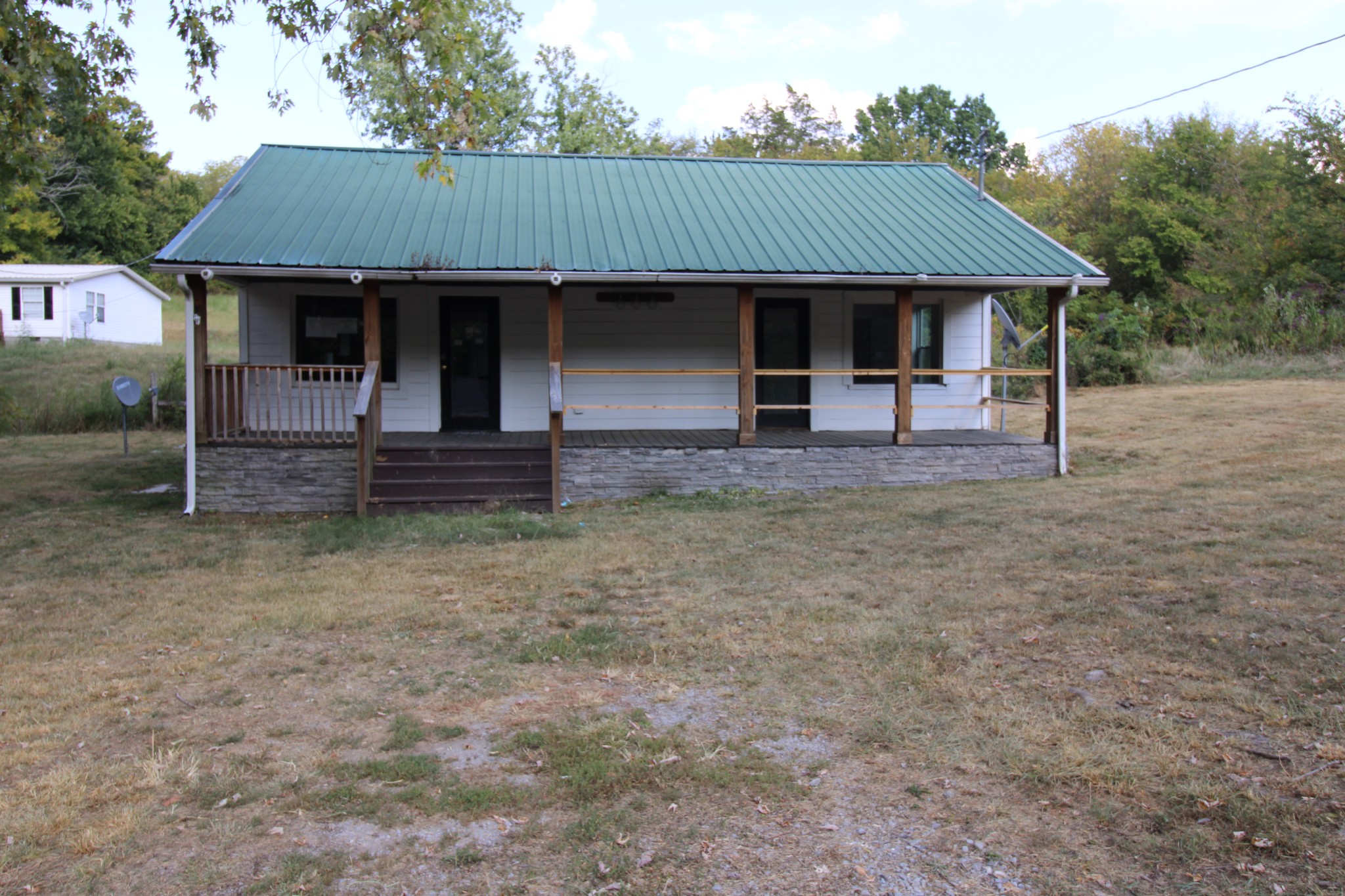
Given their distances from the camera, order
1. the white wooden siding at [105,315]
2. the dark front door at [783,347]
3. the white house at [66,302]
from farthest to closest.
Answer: the white wooden siding at [105,315] → the white house at [66,302] → the dark front door at [783,347]

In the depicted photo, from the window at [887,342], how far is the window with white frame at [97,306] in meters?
27.8

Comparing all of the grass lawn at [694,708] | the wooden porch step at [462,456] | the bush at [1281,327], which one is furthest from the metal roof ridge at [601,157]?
the bush at [1281,327]

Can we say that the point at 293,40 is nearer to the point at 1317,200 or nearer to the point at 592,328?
the point at 592,328

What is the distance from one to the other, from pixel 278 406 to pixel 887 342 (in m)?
8.16

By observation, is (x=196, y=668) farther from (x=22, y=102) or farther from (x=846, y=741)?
(x=22, y=102)

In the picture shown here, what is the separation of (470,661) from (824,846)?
2798 millimetres

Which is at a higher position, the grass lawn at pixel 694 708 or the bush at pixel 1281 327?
the bush at pixel 1281 327

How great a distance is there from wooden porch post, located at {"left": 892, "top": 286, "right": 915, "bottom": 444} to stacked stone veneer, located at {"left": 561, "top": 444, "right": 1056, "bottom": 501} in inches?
9.5

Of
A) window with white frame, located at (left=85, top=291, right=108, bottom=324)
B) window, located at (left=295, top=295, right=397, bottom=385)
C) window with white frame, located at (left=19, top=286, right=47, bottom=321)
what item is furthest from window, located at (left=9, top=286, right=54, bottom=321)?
window, located at (left=295, top=295, right=397, bottom=385)

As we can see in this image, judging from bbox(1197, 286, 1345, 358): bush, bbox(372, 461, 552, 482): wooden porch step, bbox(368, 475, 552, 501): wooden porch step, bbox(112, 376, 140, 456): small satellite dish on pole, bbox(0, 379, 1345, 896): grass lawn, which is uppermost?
bbox(1197, 286, 1345, 358): bush

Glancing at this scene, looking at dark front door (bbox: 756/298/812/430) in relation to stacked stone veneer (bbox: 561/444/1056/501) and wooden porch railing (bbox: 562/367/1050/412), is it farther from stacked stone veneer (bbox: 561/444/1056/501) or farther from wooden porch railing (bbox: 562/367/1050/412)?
stacked stone veneer (bbox: 561/444/1056/501)

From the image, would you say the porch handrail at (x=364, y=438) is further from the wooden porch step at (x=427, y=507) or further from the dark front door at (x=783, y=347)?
the dark front door at (x=783, y=347)

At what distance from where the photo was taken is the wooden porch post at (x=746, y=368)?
1185 cm

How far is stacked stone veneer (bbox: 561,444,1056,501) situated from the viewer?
11594mm
